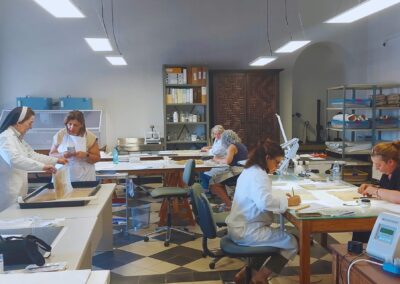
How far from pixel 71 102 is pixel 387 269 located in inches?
266

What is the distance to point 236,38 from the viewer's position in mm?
7887

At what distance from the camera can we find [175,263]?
147 inches

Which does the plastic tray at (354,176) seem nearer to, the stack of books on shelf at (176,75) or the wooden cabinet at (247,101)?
the wooden cabinet at (247,101)

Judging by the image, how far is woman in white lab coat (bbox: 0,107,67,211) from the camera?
10.2 feet

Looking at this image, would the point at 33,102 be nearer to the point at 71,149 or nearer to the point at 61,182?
the point at 71,149

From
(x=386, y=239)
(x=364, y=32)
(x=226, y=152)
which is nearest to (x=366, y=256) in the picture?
(x=386, y=239)

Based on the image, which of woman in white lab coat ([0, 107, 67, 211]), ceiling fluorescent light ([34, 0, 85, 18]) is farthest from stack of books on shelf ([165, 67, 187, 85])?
ceiling fluorescent light ([34, 0, 85, 18])

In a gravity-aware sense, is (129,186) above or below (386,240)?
below

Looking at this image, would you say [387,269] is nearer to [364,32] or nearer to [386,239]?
[386,239]

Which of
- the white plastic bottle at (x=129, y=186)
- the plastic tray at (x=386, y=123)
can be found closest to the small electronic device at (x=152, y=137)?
the white plastic bottle at (x=129, y=186)

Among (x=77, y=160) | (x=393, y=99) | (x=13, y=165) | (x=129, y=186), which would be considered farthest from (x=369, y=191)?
(x=393, y=99)

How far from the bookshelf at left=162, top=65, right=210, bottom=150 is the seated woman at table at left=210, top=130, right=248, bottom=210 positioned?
7.53ft

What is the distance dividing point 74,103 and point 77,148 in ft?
12.5

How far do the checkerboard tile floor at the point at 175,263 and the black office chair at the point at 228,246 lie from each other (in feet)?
2.24
